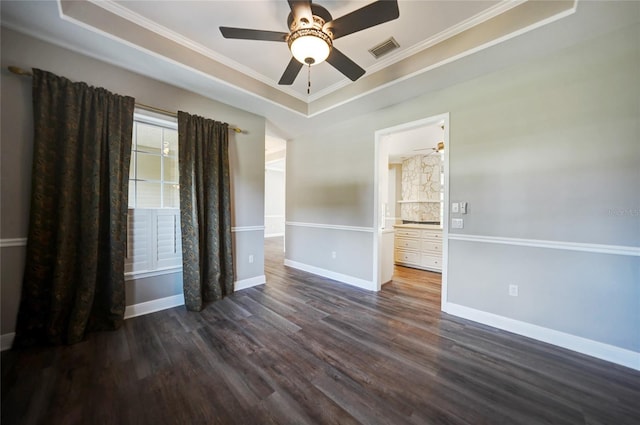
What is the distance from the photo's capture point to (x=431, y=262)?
460cm

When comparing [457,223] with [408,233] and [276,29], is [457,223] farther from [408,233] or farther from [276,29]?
[276,29]

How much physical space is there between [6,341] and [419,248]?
554 cm

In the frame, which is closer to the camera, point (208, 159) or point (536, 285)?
point (536, 285)

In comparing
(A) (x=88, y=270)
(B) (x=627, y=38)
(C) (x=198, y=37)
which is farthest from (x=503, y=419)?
(C) (x=198, y=37)

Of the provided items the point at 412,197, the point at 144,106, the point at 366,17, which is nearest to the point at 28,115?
the point at 144,106

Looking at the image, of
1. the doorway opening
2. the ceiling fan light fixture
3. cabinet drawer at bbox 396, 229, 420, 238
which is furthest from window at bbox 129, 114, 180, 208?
cabinet drawer at bbox 396, 229, 420, 238

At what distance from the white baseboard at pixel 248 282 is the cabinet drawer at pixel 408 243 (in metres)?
3.05

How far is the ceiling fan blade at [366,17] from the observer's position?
1.48 metres

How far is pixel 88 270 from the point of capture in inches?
85.0

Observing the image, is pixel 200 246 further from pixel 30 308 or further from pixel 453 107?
pixel 453 107

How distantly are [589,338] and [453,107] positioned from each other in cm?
257

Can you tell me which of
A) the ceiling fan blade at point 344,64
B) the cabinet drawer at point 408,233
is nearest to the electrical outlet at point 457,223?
the ceiling fan blade at point 344,64

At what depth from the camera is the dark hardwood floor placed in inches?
55.0

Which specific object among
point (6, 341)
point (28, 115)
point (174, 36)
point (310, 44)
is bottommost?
point (6, 341)
